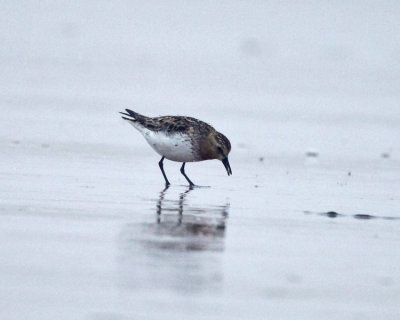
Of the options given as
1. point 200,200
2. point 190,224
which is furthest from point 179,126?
point 190,224

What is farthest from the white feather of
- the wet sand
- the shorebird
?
the wet sand

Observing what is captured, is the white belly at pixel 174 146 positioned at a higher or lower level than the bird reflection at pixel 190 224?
higher

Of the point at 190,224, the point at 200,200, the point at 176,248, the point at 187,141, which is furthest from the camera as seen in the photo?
the point at 187,141

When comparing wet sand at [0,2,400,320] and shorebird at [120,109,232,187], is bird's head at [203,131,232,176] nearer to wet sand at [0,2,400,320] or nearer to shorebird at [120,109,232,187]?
shorebird at [120,109,232,187]

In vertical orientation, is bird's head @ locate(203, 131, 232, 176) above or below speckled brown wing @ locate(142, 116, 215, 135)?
A: below

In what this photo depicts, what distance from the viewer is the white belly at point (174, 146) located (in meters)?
12.0

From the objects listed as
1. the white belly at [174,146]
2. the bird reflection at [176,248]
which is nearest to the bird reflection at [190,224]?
the bird reflection at [176,248]

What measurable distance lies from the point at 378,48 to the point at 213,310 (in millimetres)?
35235

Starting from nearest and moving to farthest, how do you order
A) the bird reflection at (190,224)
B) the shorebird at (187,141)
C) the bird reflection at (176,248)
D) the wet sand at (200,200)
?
1. the wet sand at (200,200)
2. the bird reflection at (176,248)
3. the bird reflection at (190,224)
4. the shorebird at (187,141)

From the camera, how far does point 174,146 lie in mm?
11977

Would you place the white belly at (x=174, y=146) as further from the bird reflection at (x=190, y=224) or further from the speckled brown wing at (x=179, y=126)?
the bird reflection at (x=190, y=224)

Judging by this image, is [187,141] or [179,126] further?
[179,126]

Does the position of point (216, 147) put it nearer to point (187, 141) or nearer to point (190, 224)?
point (187, 141)

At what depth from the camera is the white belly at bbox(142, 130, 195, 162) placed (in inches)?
471
